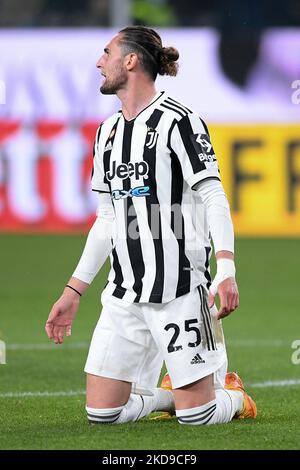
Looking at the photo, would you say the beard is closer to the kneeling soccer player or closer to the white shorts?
the kneeling soccer player

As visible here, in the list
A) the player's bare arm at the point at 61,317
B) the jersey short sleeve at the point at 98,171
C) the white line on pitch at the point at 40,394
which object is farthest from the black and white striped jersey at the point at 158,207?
the white line on pitch at the point at 40,394

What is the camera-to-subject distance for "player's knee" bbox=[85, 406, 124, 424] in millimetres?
6090

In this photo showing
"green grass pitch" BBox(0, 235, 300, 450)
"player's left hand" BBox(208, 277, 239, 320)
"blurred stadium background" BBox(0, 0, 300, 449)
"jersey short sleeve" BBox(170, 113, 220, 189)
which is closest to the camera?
"player's left hand" BBox(208, 277, 239, 320)

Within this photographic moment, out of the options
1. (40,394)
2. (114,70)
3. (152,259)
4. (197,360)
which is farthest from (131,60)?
(40,394)

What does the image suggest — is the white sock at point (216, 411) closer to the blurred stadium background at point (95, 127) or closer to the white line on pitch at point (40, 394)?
the white line on pitch at point (40, 394)

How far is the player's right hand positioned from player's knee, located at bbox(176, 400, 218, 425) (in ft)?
2.26

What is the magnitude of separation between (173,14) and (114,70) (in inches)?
677

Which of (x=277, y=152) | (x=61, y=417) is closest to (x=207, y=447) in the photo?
(x=61, y=417)

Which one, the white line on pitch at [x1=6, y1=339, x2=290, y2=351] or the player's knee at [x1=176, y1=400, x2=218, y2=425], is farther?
the white line on pitch at [x1=6, y1=339, x2=290, y2=351]

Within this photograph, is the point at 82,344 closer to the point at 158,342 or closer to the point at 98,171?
the point at 98,171

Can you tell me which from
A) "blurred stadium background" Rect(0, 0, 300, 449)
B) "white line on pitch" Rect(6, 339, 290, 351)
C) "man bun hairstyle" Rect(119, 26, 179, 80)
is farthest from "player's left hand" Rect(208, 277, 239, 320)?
"blurred stadium background" Rect(0, 0, 300, 449)

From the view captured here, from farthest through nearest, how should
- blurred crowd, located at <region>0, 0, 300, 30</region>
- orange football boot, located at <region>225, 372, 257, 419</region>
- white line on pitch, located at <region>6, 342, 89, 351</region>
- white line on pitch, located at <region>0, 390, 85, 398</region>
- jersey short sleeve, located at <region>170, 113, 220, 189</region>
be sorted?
blurred crowd, located at <region>0, 0, 300, 30</region>
white line on pitch, located at <region>6, 342, 89, 351</region>
white line on pitch, located at <region>0, 390, 85, 398</region>
orange football boot, located at <region>225, 372, 257, 419</region>
jersey short sleeve, located at <region>170, 113, 220, 189</region>

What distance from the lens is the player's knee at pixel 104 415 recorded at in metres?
6.09

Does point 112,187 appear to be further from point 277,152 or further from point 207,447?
point 277,152
